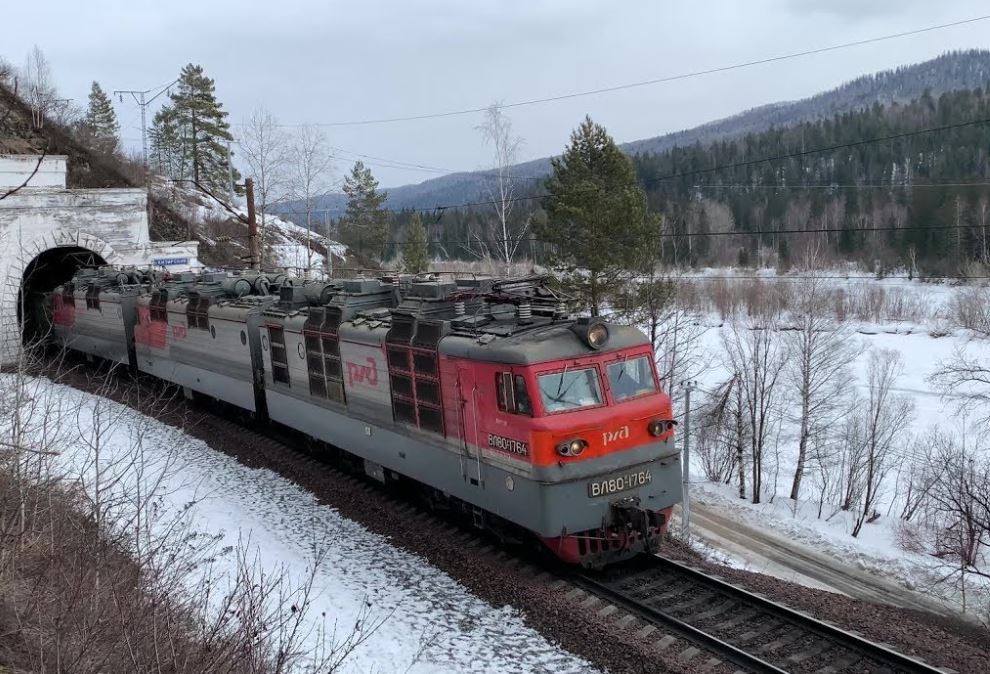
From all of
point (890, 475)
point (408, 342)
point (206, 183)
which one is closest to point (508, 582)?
point (408, 342)

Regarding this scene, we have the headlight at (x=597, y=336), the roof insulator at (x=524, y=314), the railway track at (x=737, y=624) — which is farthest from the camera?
the roof insulator at (x=524, y=314)

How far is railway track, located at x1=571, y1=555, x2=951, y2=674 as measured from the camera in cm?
819

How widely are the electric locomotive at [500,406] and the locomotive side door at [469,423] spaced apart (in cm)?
2

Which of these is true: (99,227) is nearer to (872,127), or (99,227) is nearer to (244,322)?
(244,322)

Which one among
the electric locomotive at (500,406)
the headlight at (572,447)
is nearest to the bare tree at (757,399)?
the electric locomotive at (500,406)

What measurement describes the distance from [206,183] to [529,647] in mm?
59388

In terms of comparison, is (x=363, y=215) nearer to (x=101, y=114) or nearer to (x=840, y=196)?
(x=101, y=114)

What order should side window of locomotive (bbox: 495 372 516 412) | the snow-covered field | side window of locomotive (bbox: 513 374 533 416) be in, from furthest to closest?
the snow-covered field → side window of locomotive (bbox: 495 372 516 412) → side window of locomotive (bbox: 513 374 533 416)

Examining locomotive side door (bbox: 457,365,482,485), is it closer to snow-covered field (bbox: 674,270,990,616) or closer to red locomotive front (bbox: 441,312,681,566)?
red locomotive front (bbox: 441,312,681,566)

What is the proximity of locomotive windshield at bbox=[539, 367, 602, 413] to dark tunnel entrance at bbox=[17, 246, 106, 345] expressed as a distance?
27800 millimetres

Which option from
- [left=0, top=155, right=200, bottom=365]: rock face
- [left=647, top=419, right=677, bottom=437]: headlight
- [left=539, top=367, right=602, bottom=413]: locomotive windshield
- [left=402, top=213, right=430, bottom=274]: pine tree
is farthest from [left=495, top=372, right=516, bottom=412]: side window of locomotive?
[left=402, top=213, right=430, bottom=274]: pine tree

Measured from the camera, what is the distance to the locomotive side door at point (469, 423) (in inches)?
421

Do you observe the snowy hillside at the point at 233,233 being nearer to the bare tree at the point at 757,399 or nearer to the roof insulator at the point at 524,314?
the bare tree at the point at 757,399

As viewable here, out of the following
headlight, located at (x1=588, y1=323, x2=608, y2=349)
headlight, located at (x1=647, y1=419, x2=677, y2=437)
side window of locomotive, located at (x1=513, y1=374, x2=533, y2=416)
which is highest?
headlight, located at (x1=588, y1=323, x2=608, y2=349)
